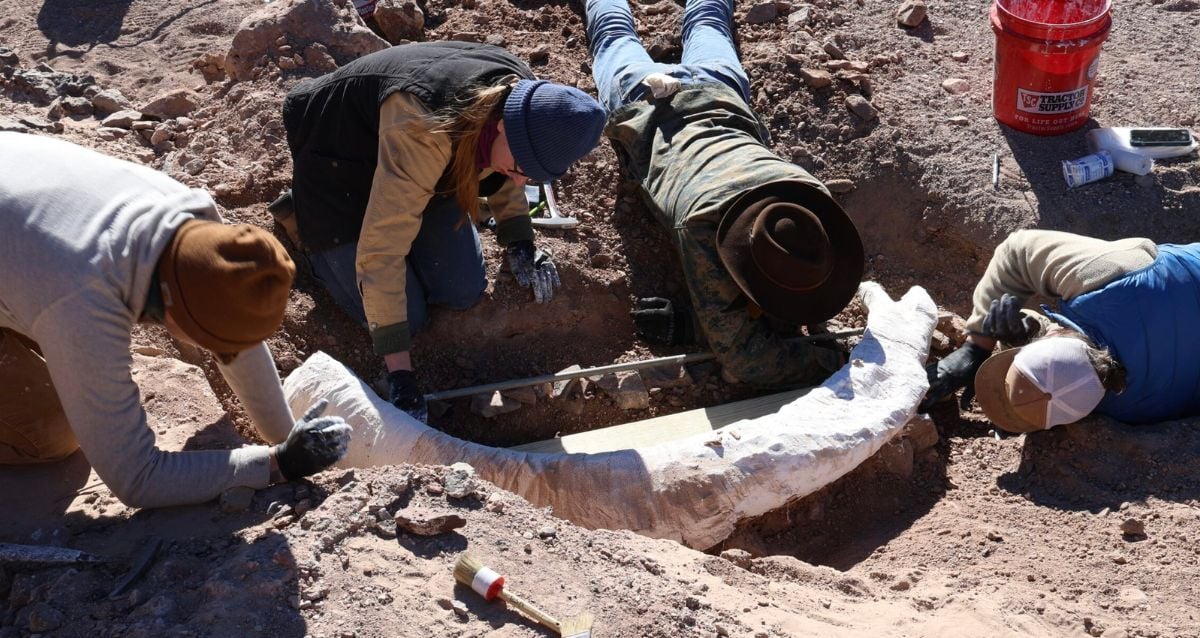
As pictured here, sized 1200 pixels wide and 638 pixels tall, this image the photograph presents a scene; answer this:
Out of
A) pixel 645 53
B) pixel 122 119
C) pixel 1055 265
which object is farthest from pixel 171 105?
pixel 1055 265

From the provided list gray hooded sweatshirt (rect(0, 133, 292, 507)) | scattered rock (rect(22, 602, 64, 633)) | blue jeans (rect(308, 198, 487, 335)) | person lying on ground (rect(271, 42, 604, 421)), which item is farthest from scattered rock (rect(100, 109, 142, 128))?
scattered rock (rect(22, 602, 64, 633))

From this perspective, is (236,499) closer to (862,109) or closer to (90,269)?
(90,269)

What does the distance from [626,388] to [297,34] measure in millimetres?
Answer: 2341

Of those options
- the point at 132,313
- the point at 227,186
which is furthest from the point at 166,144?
the point at 132,313

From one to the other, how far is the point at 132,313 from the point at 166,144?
250 cm

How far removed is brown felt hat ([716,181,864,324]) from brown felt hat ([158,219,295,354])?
6.06 feet

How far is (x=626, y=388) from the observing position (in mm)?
4094

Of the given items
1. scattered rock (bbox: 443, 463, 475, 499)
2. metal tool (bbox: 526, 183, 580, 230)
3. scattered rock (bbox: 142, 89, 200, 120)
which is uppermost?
scattered rock (bbox: 142, 89, 200, 120)

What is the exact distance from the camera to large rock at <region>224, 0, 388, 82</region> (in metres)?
4.86

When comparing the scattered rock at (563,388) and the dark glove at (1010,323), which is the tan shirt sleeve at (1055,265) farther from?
the scattered rock at (563,388)

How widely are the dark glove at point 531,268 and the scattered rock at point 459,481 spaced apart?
1399mm

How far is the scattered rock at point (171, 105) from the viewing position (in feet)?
15.7

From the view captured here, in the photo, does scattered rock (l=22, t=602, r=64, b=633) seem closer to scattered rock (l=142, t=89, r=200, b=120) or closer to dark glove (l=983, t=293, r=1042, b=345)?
scattered rock (l=142, t=89, r=200, b=120)

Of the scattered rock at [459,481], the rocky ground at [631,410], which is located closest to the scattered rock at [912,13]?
the rocky ground at [631,410]
